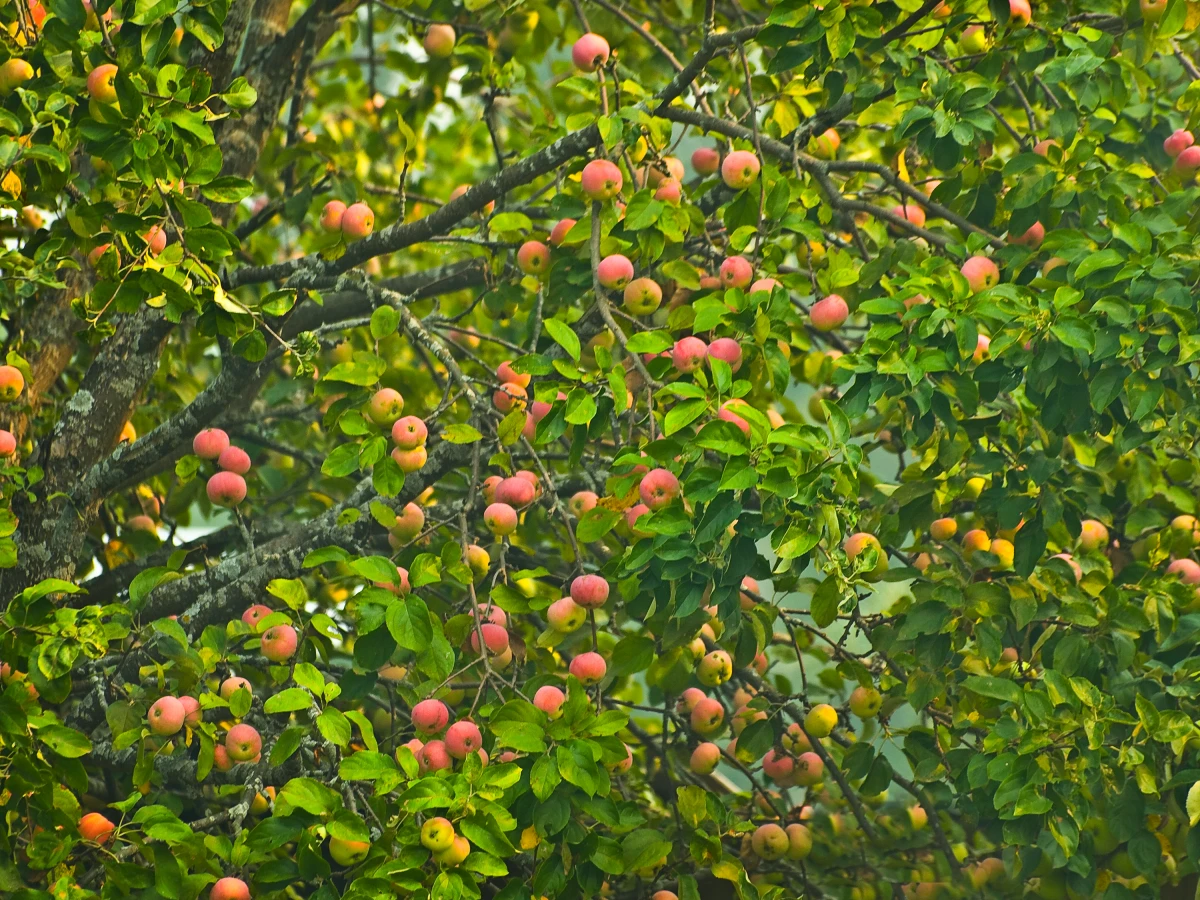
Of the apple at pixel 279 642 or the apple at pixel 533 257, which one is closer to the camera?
the apple at pixel 279 642

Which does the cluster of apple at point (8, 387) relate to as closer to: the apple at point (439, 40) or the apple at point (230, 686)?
the apple at point (230, 686)

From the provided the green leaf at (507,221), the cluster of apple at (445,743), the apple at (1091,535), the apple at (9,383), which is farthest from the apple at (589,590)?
the apple at (9,383)

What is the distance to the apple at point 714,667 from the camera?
71.2 inches

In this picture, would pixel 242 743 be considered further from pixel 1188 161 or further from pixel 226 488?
pixel 1188 161

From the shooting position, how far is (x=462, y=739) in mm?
1423

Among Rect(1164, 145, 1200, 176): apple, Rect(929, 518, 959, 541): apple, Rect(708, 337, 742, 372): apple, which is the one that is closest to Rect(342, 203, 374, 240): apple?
Rect(708, 337, 742, 372): apple

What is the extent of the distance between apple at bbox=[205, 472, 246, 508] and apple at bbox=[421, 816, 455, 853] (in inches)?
30.6

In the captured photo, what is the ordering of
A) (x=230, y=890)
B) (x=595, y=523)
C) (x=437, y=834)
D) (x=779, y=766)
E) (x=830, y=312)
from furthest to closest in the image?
1. (x=779, y=766)
2. (x=830, y=312)
3. (x=595, y=523)
4. (x=230, y=890)
5. (x=437, y=834)

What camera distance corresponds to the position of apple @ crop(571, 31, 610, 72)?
1861mm

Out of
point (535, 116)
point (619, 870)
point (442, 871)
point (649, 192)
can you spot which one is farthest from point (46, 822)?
point (535, 116)

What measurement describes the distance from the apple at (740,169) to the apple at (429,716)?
31.6 inches

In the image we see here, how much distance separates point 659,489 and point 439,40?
122 cm

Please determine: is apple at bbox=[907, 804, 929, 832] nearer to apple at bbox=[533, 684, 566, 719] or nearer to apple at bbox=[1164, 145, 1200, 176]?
apple at bbox=[533, 684, 566, 719]

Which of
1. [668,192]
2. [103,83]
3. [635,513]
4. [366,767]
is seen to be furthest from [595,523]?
[103,83]
